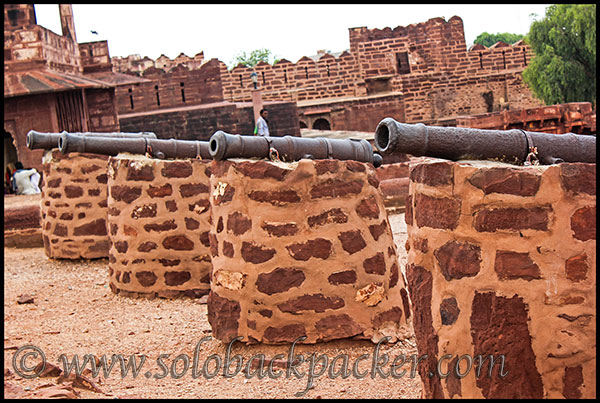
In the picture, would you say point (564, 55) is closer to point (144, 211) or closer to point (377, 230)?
point (144, 211)

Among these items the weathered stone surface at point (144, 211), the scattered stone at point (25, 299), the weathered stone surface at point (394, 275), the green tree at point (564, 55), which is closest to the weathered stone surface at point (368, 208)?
the weathered stone surface at point (394, 275)

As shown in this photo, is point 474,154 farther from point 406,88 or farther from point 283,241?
point 406,88

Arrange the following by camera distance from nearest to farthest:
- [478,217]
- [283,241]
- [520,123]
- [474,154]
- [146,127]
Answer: [478,217] < [474,154] < [283,241] < [520,123] < [146,127]

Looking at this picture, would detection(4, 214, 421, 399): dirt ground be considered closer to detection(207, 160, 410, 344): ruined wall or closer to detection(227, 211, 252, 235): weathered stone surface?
detection(207, 160, 410, 344): ruined wall

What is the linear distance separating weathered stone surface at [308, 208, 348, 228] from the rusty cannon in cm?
174

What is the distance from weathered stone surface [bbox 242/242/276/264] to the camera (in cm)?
520

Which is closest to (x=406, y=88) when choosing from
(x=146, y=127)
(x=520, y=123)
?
(x=146, y=127)

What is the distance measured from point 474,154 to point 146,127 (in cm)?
1929

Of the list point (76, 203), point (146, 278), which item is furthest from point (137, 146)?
point (76, 203)

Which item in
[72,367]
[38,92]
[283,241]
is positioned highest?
[38,92]

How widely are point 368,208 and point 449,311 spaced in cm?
221

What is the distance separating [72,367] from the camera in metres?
4.88

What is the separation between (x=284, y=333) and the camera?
205 inches

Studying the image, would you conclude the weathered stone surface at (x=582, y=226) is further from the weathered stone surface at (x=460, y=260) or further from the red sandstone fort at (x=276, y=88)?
the red sandstone fort at (x=276, y=88)
